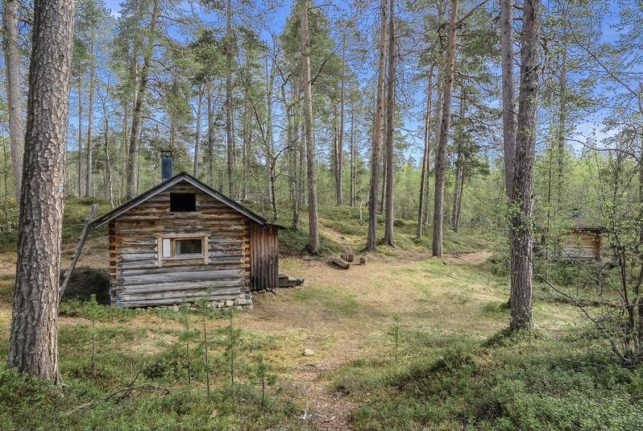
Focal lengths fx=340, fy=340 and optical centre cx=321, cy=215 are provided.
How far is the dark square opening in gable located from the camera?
1202 centimetres

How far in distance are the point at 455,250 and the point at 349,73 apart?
55.6 feet

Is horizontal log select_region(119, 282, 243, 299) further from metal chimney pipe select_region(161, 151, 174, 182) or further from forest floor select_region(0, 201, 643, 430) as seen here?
metal chimney pipe select_region(161, 151, 174, 182)

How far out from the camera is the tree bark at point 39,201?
14.0ft

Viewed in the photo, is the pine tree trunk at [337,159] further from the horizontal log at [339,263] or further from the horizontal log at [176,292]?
the horizontal log at [176,292]

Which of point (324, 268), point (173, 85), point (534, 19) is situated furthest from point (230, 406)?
point (173, 85)

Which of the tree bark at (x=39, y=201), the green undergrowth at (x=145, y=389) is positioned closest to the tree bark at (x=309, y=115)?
the green undergrowth at (x=145, y=389)

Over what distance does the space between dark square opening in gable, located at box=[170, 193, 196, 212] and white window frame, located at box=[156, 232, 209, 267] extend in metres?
0.98

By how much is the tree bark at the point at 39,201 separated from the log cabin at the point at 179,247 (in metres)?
6.43

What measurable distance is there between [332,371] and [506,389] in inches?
146

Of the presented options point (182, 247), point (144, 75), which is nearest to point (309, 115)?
point (144, 75)

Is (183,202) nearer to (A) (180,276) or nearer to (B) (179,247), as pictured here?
(B) (179,247)

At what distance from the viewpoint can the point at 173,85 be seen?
17562 millimetres

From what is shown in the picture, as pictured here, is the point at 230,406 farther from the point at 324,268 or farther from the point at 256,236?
the point at 324,268

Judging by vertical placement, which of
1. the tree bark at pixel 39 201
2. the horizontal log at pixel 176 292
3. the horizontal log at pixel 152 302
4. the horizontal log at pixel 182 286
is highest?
the tree bark at pixel 39 201
